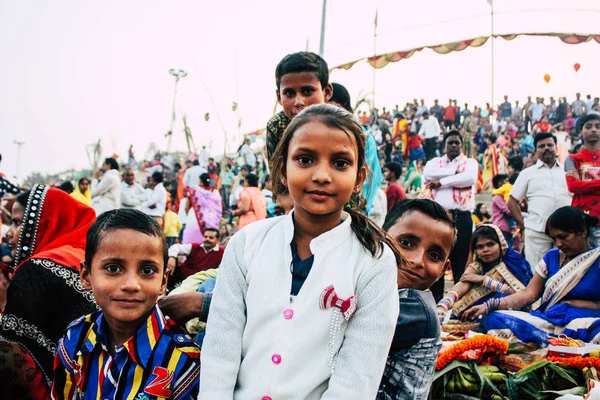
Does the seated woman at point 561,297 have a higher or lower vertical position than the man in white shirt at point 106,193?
lower

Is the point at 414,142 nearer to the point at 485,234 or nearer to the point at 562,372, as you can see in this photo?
the point at 485,234

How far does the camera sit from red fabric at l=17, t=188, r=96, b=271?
2.85 m

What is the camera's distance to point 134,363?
6.71 ft

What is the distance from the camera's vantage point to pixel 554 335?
390 cm

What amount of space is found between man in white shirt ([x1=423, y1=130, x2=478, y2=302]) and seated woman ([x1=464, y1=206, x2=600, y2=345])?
126 centimetres

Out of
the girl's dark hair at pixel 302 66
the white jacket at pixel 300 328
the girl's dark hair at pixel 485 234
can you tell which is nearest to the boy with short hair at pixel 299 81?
the girl's dark hair at pixel 302 66

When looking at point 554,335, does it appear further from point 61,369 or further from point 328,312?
point 61,369

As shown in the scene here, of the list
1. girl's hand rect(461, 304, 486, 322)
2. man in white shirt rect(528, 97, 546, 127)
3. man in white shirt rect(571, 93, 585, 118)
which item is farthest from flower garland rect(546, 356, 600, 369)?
man in white shirt rect(571, 93, 585, 118)

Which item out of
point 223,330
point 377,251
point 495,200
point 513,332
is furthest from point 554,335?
point 495,200

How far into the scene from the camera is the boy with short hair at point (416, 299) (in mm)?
1946

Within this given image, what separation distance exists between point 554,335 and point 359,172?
2818 millimetres

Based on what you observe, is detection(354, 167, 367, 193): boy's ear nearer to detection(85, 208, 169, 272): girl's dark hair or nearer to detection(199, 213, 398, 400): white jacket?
detection(199, 213, 398, 400): white jacket

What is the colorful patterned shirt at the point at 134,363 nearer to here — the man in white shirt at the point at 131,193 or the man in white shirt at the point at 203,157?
the man in white shirt at the point at 131,193

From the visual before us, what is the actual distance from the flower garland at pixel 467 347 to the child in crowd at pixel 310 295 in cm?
117
